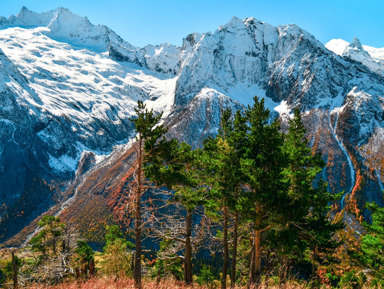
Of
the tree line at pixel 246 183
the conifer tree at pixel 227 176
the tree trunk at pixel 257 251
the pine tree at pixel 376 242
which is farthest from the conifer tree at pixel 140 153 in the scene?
the pine tree at pixel 376 242

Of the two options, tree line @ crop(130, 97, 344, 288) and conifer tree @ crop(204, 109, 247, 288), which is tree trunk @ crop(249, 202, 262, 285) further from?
conifer tree @ crop(204, 109, 247, 288)

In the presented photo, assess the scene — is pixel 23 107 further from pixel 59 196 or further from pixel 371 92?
pixel 371 92

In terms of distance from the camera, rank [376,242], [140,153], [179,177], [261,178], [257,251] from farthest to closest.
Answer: [179,177] → [376,242] → [257,251] → [261,178] → [140,153]

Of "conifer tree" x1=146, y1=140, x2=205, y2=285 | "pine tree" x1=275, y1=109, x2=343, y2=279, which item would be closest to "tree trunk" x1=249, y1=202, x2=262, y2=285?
"pine tree" x1=275, y1=109, x2=343, y2=279

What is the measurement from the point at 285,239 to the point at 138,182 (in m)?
9.57

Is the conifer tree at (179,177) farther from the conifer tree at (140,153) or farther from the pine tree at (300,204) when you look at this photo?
the pine tree at (300,204)

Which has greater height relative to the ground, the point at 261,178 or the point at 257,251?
the point at 261,178

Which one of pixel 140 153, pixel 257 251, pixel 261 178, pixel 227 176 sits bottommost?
pixel 257 251

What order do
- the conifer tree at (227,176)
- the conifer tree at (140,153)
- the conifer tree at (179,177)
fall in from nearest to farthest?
the conifer tree at (140,153) < the conifer tree at (227,176) < the conifer tree at (179,177)

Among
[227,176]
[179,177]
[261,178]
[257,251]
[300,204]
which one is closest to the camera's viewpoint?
[300,204]

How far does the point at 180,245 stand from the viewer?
19.6 metres

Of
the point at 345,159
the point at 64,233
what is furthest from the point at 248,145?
the point at 345,159

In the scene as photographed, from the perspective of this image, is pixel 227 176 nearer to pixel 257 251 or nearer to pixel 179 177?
pixel 179 177

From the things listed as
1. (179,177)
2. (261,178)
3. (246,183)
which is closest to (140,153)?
(179,177)
